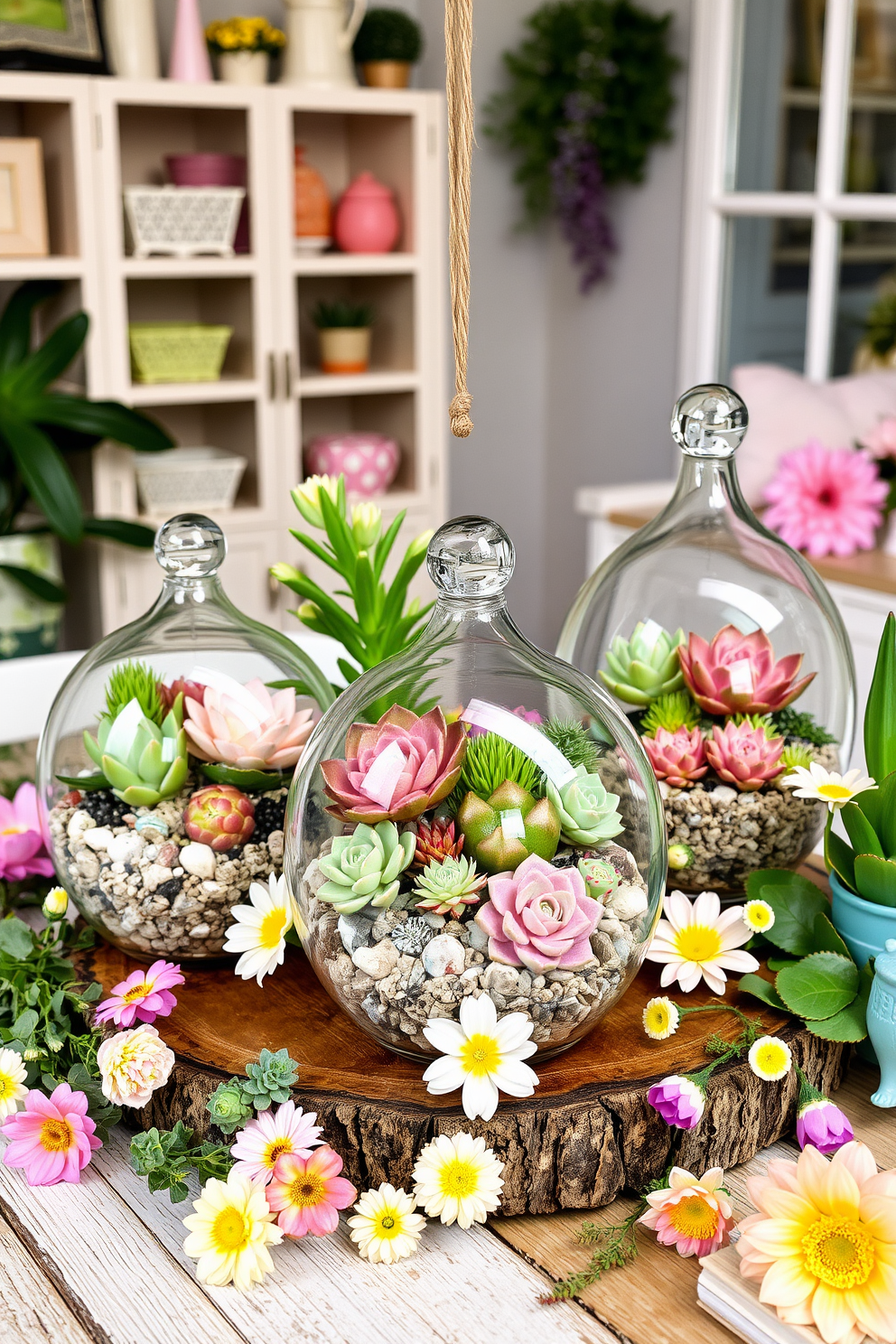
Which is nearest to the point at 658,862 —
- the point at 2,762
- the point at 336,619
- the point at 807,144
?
the point at 336,619

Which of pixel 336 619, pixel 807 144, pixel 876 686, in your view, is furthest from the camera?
pixel 807 144

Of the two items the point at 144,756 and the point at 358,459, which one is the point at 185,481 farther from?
the point at 144,756

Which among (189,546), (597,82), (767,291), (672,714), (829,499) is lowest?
(829,499)

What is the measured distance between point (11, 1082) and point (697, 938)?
45 centimetres

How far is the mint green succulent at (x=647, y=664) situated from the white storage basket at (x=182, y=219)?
89.3 inches

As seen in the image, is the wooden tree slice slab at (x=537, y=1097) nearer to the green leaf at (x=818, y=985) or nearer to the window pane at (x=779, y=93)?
the green leaf at (x=818, y=985)

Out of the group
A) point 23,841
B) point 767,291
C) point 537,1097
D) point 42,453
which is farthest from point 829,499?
point 537,1097

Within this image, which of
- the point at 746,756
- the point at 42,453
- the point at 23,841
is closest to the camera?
the point at 746,756

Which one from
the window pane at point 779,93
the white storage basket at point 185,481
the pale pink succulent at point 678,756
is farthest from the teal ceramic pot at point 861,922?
the window pane at point 779,93

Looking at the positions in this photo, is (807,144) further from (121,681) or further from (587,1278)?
(587,1278)

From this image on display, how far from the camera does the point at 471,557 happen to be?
0.74 meters

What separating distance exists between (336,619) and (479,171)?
3.08 m

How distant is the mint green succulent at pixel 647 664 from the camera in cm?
98

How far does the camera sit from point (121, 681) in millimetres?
896
